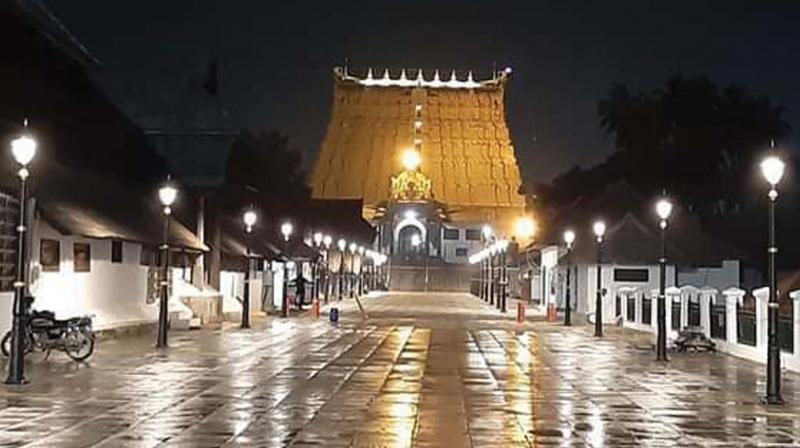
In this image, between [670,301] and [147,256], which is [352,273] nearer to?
[147,256]

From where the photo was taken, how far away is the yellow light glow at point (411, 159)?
551 ft

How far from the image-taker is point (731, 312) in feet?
118

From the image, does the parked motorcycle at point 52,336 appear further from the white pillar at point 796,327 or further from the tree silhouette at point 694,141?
the tree silhouette at point 694,141

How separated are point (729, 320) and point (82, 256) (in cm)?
1768

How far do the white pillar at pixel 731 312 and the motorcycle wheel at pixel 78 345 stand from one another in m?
16.8

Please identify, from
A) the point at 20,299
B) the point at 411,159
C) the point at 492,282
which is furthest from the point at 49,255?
the point at 411,159

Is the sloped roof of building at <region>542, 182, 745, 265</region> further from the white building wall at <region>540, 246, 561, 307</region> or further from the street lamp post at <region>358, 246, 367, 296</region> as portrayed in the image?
the street lamp post at <region>358, 246, 367, 296</region>

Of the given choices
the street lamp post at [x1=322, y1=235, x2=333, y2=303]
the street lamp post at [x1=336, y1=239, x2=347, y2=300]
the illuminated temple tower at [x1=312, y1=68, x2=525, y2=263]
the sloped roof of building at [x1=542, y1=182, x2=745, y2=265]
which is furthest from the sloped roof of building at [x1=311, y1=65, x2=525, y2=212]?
the sloped roof of building at [x1=542, y1=182, x2=745, y2=265]

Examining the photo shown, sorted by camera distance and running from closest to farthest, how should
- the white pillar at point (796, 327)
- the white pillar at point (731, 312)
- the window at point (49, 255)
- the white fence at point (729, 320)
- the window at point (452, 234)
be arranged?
the white pillar at point (796, 327), the white fence at point (729, 320), the window at point (49, 255), the white pillar at point (731, 312), the window at point (452, 234)

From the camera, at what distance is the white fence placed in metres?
29.7

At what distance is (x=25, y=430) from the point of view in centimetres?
1675

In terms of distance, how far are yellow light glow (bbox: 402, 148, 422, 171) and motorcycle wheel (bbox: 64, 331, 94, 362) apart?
451ft

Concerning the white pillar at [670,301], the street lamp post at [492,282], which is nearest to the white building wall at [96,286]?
the white pillar at [670,301]

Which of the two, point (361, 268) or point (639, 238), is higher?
point (639, 238)
